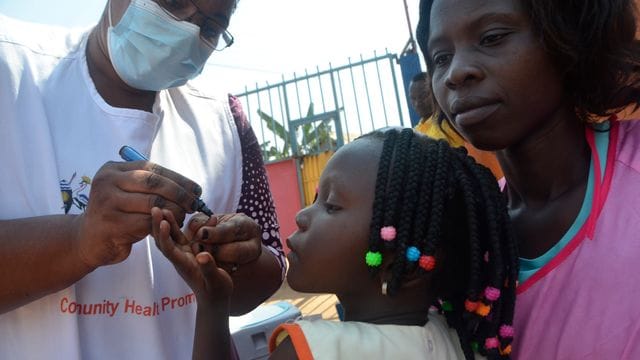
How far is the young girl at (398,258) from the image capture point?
1.11 meters

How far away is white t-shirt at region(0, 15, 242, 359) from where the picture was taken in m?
1.18

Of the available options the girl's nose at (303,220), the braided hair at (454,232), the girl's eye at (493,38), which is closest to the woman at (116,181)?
the girl's nose at (303,220)

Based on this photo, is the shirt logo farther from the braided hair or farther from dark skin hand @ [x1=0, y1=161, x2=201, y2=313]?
the braided hair

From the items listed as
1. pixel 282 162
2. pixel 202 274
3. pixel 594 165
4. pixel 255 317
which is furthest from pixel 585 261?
pixel 282 162

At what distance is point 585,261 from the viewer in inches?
42.3

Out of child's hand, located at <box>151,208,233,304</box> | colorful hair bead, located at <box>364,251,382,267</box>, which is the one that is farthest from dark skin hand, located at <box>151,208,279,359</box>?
colorful hair bead, located at <box>364,251,382,267</box>

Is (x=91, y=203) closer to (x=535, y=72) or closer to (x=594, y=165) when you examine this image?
(x=535, y=72)

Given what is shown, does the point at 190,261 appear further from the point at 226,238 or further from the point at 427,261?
the point at 427,261

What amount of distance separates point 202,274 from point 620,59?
3.71ft

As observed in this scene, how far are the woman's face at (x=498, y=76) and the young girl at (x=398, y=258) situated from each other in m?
0.10

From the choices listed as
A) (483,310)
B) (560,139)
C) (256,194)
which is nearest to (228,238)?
(256,194)

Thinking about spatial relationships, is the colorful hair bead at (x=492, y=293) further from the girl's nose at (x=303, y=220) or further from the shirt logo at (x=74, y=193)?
the shirt logo at (x=74, y=193)

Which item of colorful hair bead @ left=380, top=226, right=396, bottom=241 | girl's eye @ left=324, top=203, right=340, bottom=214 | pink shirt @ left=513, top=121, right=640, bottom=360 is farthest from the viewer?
girl's eye @ left=324, top=203, right=340, bottom=214

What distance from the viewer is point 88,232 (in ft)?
3.53
